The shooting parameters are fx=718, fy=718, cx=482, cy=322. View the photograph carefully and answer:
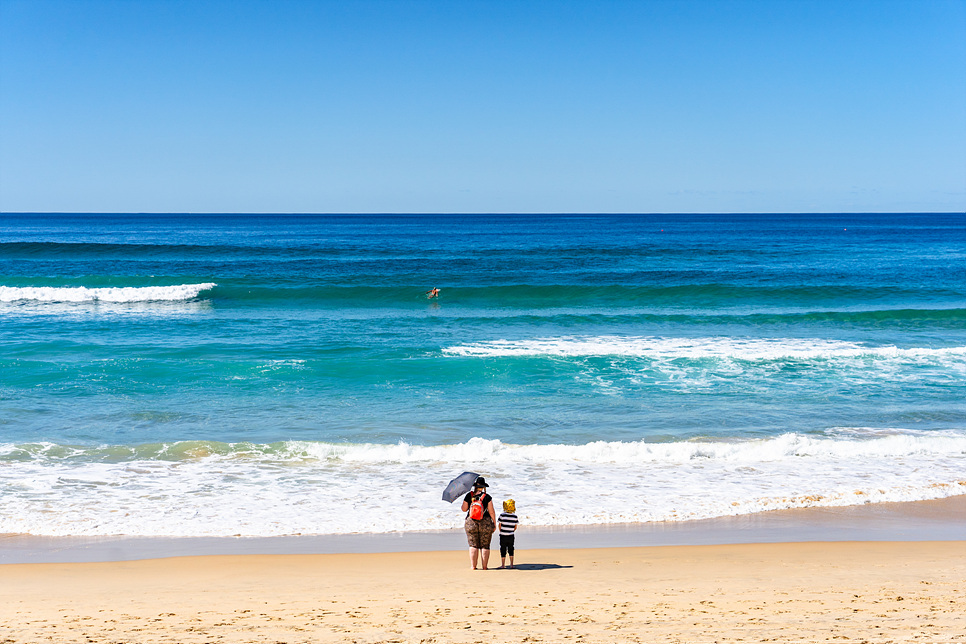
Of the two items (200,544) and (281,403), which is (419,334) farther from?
(200,544)

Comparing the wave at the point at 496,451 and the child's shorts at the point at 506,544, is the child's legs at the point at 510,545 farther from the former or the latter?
the wave at the point at 496,451

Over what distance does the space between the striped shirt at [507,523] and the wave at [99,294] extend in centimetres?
2700

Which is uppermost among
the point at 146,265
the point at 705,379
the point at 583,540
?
the point at 146,265

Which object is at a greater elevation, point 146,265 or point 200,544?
point 146,265

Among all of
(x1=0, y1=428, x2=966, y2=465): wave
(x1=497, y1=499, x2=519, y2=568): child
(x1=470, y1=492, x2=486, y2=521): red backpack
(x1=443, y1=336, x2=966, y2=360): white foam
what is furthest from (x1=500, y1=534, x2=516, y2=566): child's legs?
(x1=443, y1=336, x2=966, y2=360): white foam

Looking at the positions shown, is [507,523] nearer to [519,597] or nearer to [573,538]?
[519,597]

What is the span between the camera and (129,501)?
10.5 meters

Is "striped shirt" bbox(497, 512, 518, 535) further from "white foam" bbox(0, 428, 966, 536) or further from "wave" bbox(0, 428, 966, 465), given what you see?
"wave" bbox(0, 428, 966, 465)

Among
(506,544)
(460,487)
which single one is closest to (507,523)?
(506,544)

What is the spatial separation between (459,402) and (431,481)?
470cm

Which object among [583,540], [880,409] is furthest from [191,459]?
[880,409]

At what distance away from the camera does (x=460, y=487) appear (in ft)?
28.8

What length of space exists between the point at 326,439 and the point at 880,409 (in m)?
11.8

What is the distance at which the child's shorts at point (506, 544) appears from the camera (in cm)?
832
